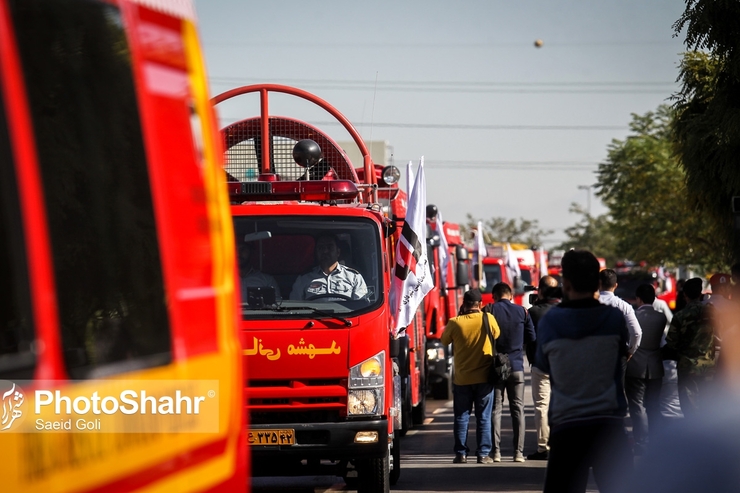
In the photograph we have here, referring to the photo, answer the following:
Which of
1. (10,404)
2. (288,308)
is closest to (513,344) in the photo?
(288,308)

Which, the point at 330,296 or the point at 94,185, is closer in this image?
the point at 94,185

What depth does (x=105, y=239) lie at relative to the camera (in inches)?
114

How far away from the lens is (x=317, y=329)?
8.31 meters


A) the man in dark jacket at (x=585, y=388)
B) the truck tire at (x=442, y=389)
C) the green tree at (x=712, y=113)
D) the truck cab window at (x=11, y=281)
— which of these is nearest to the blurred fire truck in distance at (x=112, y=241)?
the truck cab window at (x=11, y=281)

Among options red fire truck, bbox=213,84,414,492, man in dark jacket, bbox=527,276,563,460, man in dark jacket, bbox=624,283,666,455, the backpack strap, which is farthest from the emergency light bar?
man in dark jacket, bbox=624,283,666,455

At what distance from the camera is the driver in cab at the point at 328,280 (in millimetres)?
8664

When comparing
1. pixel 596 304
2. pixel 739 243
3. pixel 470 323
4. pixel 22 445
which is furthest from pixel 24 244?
pixel 739 243

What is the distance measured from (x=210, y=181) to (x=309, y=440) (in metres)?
4.99

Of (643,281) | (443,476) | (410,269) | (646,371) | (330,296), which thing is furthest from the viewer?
(643,281)

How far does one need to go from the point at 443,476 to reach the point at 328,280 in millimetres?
3153

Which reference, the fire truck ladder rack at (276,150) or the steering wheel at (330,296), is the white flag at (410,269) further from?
the steering wheel at (330,296)

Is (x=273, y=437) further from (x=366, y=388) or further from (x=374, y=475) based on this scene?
(x=374, y=475)

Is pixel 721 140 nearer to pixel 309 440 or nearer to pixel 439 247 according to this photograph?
pixel 439 247

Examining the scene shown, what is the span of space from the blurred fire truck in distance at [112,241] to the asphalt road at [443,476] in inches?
263
